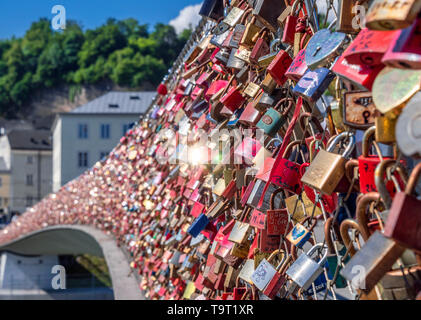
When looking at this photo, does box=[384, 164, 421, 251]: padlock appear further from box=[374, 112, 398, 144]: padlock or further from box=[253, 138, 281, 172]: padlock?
box=[253, 138, 281, 172]: padlock

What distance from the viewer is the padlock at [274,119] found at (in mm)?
2189

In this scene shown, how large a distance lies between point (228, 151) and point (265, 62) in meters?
0.57

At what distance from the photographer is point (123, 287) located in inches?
245

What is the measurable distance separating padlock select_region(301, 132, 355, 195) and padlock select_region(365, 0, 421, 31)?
0.45 m

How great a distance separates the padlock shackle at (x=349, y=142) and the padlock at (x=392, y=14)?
1.54 feet

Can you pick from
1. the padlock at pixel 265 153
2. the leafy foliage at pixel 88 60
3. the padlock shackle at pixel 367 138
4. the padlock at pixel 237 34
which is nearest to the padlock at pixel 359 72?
the padlock shackle at pixel 367 138

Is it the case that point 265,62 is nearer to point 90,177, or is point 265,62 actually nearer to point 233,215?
point 233,215

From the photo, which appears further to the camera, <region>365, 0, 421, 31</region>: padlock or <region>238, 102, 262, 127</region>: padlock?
<region>238, 102, 262, 127</region>: padlock

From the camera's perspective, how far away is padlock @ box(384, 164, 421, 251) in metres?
1.13

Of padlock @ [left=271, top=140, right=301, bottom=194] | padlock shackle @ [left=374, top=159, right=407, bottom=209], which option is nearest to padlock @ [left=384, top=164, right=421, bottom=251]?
padlock shackle @ [left=374, top=159, right=407, bottom=209]

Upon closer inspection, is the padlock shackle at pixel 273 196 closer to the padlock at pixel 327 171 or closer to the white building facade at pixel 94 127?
the padlock at pixel 327 171

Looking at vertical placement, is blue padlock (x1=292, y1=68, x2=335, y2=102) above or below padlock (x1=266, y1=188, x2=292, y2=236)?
above

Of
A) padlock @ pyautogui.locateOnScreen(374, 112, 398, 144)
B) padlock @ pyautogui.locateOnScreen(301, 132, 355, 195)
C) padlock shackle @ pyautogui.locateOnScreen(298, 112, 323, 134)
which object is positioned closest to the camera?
padlock @ pyautogui.locateOnScreen(374, 112, 398, 144)
